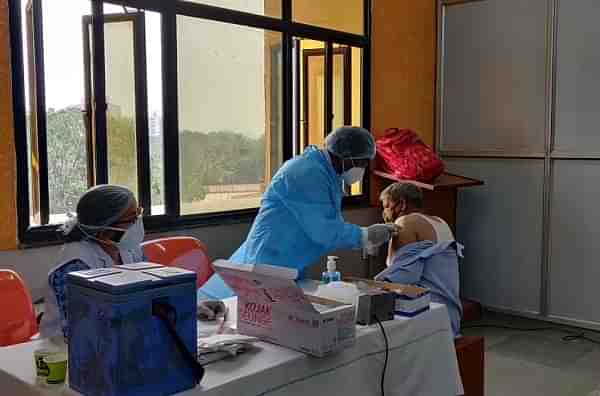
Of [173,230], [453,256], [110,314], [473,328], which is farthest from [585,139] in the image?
[110,314]

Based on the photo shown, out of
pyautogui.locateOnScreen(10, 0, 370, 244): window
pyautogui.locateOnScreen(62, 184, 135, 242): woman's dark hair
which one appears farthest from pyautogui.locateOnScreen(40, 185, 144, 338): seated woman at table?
pyautogui.locateOnScreen(10, 0, 370, 244): window

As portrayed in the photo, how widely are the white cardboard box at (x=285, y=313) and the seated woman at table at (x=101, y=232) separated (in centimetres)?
53

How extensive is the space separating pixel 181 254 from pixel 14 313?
36.9 inches

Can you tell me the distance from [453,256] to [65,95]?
2.00m

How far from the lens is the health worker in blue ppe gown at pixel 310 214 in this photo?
2877 millimetres

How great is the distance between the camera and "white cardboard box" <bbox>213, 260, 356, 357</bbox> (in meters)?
1.78

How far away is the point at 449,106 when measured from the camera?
5371mm

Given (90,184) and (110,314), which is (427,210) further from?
(110,314)

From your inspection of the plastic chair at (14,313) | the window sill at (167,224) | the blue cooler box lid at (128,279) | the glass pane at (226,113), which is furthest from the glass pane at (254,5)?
the blue cooler box lid at (128,279)

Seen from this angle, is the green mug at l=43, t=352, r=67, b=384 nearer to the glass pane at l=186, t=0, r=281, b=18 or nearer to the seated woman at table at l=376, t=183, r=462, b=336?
the seated woman at table at l=376, t=183, r=462, b=336

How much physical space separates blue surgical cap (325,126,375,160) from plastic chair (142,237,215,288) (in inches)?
31.7

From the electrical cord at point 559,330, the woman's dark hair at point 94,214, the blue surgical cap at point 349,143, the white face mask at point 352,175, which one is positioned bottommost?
the electrical cord at point 559,330

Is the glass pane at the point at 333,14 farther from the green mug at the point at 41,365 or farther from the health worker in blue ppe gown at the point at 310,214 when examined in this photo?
the green mug at the point at 41,365

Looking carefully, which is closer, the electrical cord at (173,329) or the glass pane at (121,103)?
the electrical cord at (173,329)
